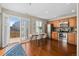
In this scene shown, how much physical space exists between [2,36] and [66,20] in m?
1.18

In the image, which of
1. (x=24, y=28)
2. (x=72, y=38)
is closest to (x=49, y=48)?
(x=72, y=38)

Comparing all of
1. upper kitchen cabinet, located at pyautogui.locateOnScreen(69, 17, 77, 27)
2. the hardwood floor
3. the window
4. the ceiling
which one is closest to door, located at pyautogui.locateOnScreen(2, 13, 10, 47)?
the ceiling

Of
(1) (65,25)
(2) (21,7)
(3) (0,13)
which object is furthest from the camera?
(1) (65,25)

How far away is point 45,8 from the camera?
5.42ft

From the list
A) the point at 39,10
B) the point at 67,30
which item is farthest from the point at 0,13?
the point at 67,30

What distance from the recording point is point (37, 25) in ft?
5.75

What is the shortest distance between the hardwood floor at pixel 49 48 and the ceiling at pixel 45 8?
53cm

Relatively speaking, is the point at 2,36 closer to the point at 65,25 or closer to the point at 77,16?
the point at 65,25

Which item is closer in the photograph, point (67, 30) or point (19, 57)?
point (19, 57)

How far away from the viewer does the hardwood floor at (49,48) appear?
1609 millimetres

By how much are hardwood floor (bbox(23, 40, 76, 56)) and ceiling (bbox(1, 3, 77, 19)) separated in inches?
20.8

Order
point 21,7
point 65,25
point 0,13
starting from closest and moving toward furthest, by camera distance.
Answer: point 0,13
point 21,7
point 65,25

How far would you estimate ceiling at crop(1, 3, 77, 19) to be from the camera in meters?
1.56

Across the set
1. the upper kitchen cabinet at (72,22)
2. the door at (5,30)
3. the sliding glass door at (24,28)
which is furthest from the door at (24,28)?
the upper kitchen cabinet at (72,22)
